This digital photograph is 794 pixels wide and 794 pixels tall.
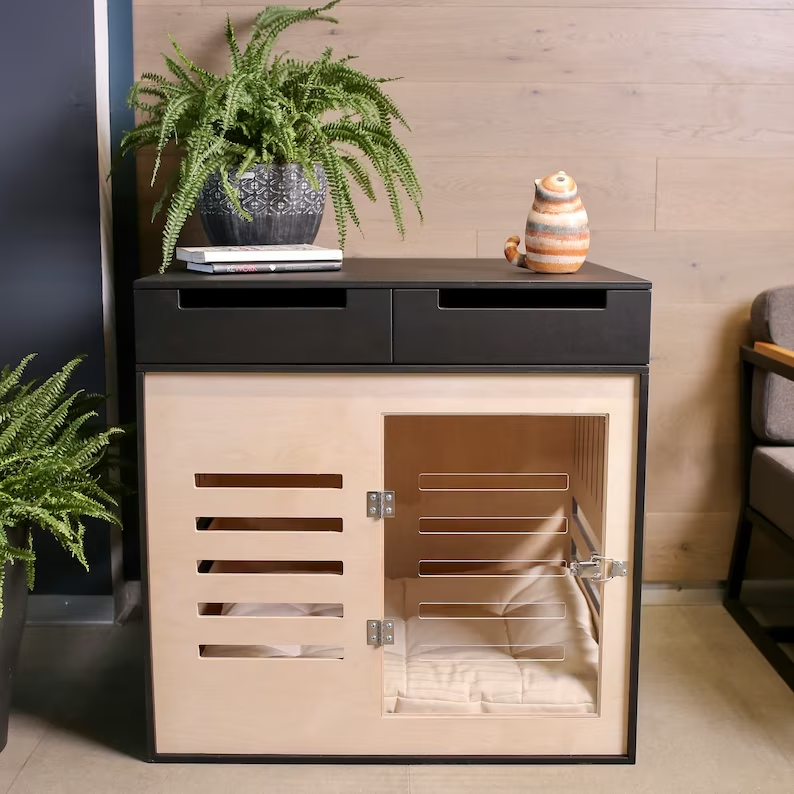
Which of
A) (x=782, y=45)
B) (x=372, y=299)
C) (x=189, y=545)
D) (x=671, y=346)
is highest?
(x=782, y=45)

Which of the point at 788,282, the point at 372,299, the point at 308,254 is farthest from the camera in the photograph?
the point at 788,282

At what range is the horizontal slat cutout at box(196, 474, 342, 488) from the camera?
171 centimetres

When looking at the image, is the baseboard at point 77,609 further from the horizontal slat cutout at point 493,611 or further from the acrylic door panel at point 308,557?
the horizontal slat cutout at point 493,611

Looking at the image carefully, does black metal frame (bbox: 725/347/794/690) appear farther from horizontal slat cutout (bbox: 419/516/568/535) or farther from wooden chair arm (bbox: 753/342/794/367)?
horizontal slat cutout (bbox: 419/516/568/535)

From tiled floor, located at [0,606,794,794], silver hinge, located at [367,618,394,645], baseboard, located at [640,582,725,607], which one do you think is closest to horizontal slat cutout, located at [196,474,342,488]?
silver hinge, located at [367,618,394,645]

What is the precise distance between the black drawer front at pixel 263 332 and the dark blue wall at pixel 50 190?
62 cm

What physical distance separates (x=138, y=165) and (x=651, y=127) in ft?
3.85

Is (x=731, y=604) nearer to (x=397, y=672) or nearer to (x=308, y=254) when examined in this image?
(x=397, y=672)

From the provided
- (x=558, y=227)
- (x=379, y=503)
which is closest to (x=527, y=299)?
(x=558, y=227)

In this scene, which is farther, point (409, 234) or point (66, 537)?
point (409, 234)

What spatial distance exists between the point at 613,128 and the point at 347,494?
43.5 inches

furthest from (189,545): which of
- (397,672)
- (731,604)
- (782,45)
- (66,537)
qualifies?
(782,45)

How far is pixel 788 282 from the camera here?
2223mm

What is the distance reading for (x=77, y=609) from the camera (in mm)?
2211
